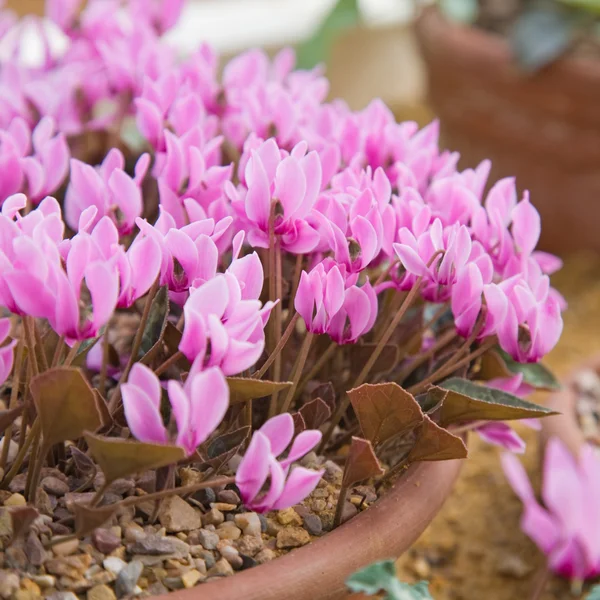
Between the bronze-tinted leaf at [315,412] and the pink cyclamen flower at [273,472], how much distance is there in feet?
0.24

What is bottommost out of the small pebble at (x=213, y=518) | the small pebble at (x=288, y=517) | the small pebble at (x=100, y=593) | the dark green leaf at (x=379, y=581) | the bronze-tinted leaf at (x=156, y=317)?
the small pebble at (x=288, y=517)

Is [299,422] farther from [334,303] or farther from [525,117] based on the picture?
[525,117]

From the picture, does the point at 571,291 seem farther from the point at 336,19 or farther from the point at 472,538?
the point at 472,538

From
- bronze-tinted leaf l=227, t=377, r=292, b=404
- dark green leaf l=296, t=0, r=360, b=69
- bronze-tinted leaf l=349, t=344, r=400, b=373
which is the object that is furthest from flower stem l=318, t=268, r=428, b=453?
dark green leaf l=296, t=0, r=360, b=69

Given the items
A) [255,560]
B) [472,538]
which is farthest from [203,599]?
[472,538]

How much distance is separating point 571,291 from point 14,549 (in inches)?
47.8

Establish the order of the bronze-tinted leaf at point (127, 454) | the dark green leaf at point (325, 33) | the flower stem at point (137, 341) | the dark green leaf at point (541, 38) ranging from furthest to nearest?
the dark green leaf at point (325, 33) → the dark green leaf at point (541, 38) → the flower stem at point (137, 341) → the bronze-tinted leaf at point (127, 454)

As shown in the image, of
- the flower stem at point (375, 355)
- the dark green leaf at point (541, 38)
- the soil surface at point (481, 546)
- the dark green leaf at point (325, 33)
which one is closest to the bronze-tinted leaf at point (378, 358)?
the flower stem at point (375, 355)

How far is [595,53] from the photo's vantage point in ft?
4.59

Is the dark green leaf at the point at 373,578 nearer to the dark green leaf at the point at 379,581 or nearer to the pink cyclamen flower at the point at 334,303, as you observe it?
the dark green leaf at the point at 379,581

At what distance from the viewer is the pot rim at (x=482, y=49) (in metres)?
1.33

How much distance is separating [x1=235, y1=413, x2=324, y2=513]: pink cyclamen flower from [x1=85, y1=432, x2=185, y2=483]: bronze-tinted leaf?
0.14 feet

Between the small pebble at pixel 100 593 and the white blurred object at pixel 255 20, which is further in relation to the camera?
the white blurred object at pixel 255 20

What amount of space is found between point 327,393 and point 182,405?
18cm
